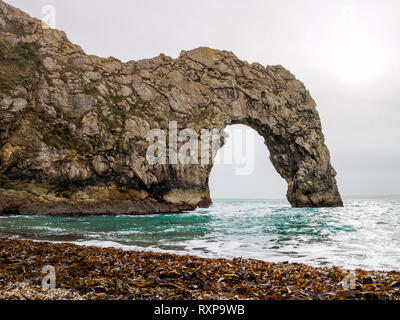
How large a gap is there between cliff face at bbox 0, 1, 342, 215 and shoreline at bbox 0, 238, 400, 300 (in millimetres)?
25203

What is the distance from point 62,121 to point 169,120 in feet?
48.4

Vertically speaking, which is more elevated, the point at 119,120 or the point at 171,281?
the point at 119,120

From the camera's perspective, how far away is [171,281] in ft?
16.8

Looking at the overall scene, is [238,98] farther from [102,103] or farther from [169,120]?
[102,103]

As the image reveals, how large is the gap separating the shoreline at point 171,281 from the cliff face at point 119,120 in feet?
82.7

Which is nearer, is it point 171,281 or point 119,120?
point 171,281

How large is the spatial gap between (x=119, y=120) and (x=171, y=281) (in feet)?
107

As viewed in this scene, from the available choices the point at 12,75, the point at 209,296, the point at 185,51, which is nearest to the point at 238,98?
the point at 185,51

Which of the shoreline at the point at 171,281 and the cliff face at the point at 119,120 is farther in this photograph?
the cliff face at the point at 119,120

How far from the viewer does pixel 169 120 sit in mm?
38531

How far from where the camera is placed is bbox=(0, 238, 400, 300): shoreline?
13.7 feet

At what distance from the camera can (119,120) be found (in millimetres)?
34688

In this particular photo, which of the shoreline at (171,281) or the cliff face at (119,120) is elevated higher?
the cliff face at (119,120)

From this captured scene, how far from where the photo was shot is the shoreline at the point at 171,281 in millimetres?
4168
